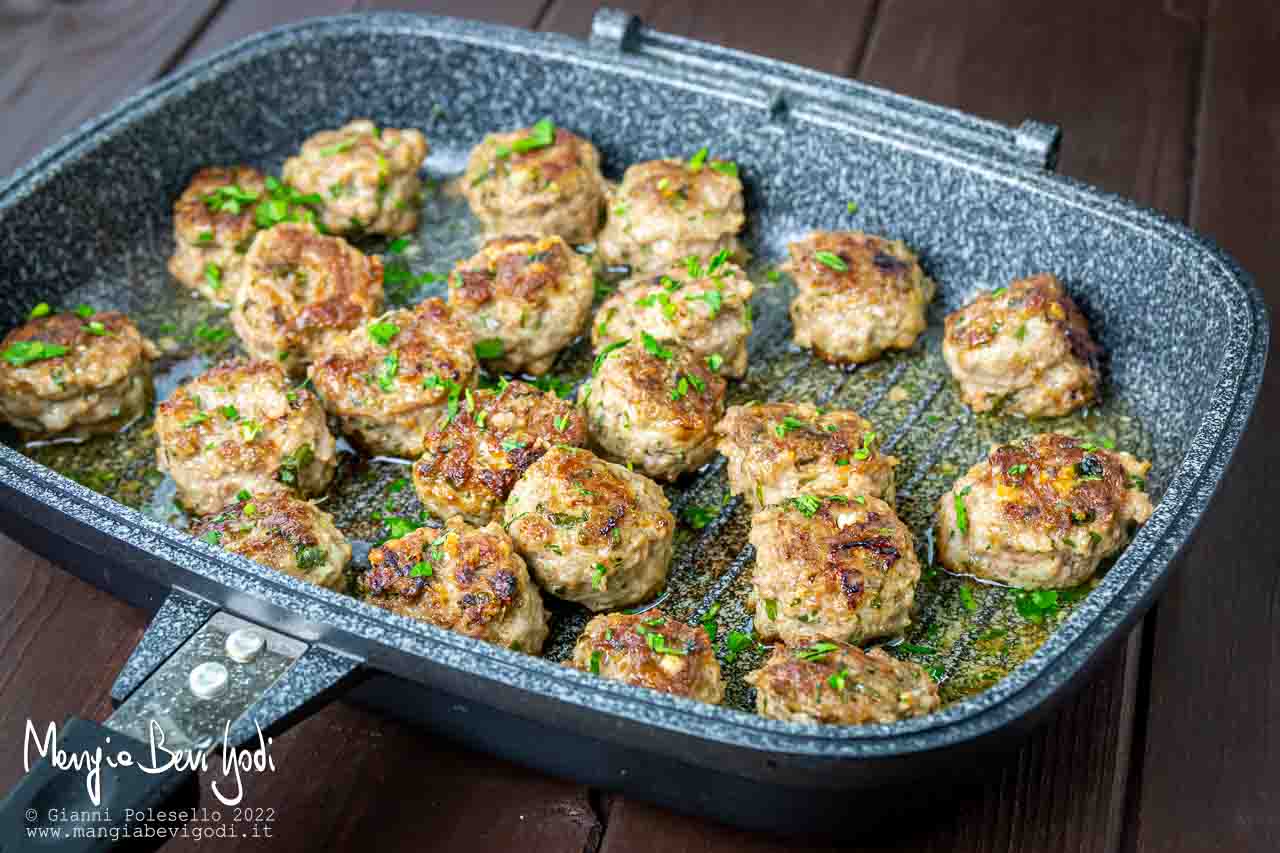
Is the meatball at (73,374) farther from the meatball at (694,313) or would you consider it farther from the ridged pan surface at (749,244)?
the meatball at (694,313)

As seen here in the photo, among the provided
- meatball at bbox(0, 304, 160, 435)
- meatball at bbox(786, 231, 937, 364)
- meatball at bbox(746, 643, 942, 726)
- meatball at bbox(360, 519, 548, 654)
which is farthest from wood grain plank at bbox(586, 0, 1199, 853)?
meatball at bbox(0, 304, 160, 435)

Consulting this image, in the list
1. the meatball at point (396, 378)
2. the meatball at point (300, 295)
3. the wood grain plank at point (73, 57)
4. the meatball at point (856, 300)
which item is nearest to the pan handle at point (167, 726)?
the meatball at point (396, 378)

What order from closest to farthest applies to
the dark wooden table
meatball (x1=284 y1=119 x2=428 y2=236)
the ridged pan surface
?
the dark wooden table → the ridged pan surface → meatball (x1=284 y1=119 x2=428 y2=236)

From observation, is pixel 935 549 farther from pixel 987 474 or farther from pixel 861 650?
pixel 861 650

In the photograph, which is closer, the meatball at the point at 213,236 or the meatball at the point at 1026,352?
the meatball at the point at 1026,352

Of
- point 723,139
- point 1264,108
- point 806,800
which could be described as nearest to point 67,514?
point 806,800

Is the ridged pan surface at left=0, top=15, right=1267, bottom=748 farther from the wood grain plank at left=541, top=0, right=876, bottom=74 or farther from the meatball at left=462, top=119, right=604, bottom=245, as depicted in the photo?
the wood grain plank at left=541, top=0, right=876, bottom=74
